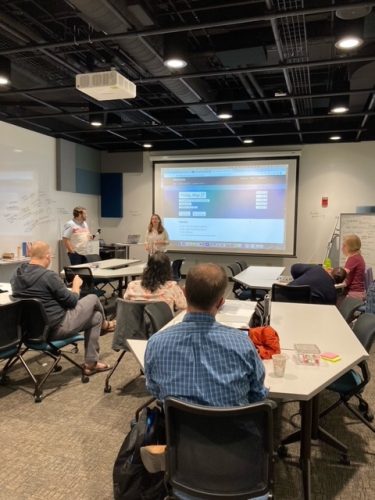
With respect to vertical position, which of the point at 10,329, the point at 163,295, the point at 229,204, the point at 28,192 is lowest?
the point at 10,329

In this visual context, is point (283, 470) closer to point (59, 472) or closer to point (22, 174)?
point (59, 472)

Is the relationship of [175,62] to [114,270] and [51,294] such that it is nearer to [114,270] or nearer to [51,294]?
[51,294]

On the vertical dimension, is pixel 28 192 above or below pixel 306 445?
above

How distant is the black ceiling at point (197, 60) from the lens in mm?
3477

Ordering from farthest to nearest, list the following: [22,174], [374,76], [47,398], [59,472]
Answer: [22,174], [374,76], [47,398], [59,472]

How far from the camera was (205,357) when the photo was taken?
140cm

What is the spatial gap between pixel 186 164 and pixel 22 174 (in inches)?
134

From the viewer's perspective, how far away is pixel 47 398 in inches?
123

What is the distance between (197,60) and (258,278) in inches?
110

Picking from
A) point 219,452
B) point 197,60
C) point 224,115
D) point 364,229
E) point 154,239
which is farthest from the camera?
point 364,229

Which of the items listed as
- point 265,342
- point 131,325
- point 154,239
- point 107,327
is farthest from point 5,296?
point 154,239

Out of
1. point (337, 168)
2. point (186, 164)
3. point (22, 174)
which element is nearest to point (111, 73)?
point (22, 174)

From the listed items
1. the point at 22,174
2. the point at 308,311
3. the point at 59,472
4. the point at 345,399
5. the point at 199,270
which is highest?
the point at 22,174

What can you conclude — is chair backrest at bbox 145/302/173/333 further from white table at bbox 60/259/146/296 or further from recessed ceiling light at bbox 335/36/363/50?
recessed ceiling light at bbox 335/36/363/50
